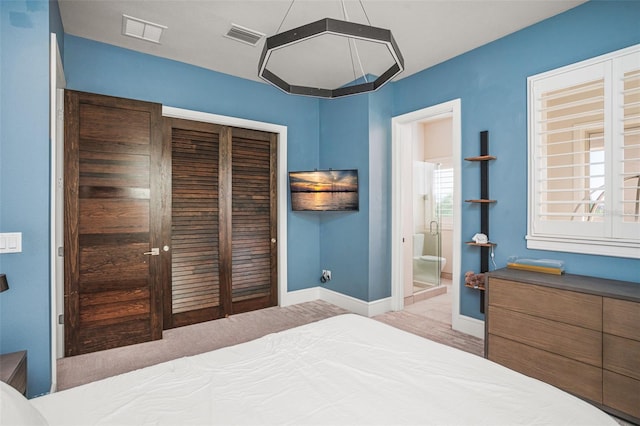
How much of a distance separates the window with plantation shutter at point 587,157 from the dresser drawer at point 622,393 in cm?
88

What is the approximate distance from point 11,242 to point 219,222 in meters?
2.05

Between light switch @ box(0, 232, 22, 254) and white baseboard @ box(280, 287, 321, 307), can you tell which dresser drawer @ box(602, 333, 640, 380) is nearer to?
white baseboard @ box(280, 287, 321, 307)

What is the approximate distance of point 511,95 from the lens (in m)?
3.04

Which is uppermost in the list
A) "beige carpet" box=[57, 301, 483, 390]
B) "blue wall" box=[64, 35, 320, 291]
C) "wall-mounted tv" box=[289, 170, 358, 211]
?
"blue wall" box=[64, 35, 320, 291]

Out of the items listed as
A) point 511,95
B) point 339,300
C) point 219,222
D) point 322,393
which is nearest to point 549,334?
point 322,393

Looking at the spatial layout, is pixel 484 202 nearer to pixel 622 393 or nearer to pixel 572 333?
pixel 572 333

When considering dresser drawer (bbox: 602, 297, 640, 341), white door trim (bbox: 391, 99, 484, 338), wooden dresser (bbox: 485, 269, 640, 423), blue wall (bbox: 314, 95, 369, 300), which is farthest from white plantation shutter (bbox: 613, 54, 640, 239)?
blue wall (bbox: 314, 95, 369, 300)

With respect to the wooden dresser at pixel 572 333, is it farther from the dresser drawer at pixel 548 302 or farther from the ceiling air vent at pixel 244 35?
the ceiling air vent at pixel 244 35

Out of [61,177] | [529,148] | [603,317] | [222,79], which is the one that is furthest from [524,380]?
[222,79]

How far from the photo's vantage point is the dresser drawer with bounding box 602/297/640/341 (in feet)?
6.30

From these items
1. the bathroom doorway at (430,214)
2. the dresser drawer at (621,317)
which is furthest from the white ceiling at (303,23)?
the dresser drawer at (621,317)

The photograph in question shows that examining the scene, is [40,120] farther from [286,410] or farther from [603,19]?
[603,19]

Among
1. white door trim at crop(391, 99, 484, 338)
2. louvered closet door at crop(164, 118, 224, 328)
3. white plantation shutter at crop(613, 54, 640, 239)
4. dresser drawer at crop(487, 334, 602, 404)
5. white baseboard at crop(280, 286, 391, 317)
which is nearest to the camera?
dresser drawer at crop(487, 334, 602, 404)

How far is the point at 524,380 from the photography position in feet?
4.38
